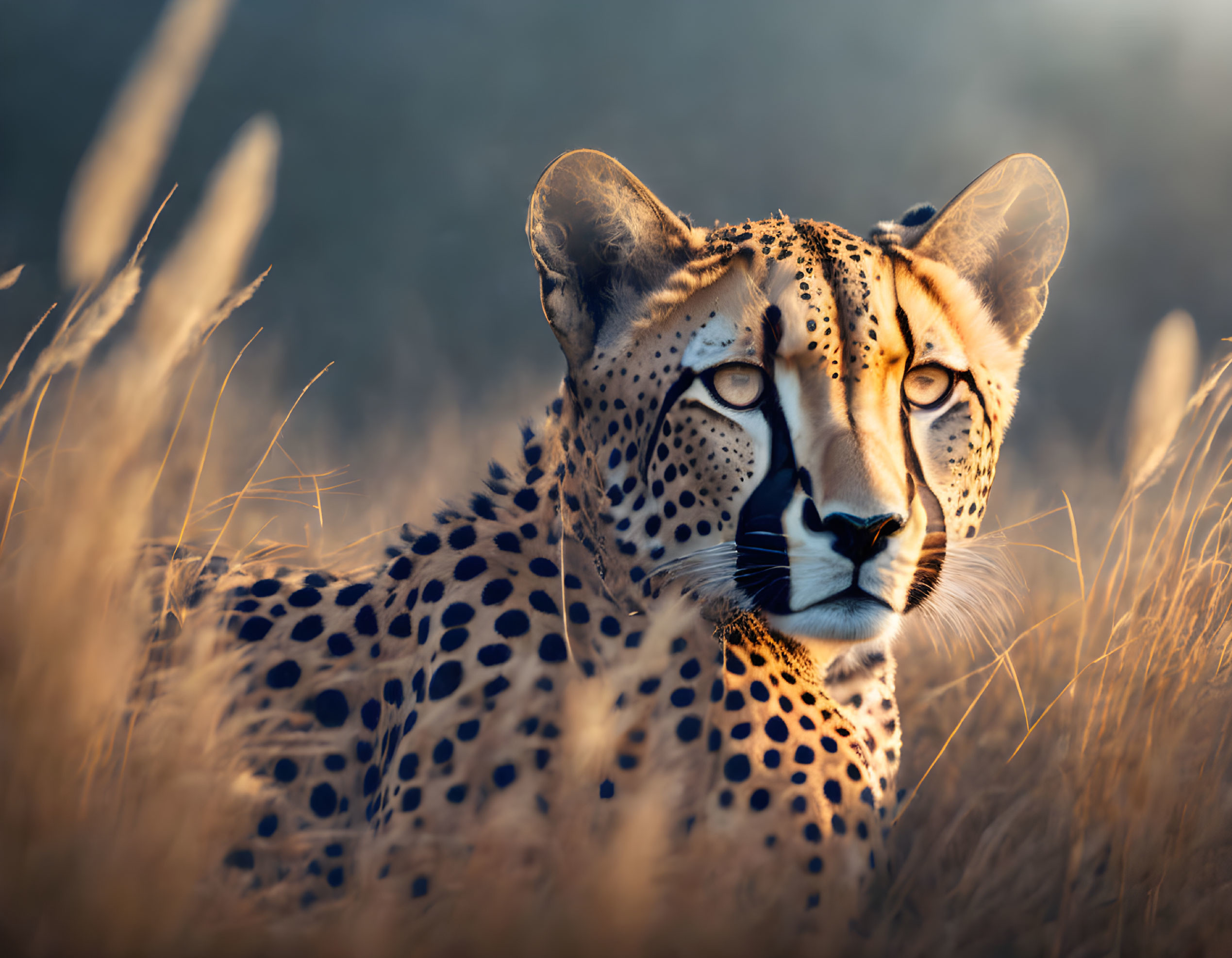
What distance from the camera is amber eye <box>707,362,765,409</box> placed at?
1.70 m

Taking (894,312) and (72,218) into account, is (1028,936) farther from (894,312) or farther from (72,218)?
(72,218)

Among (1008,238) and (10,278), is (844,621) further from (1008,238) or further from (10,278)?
(10,278)

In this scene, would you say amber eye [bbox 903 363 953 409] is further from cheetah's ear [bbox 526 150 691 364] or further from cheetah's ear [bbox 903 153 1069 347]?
cheetah's ear [bbox 526 150 691 364]

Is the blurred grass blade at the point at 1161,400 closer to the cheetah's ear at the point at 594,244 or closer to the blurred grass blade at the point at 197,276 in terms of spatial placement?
the cheetah's ear at the point at 594,244

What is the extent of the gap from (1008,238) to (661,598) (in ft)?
4.13

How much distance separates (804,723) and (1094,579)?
0.70 m

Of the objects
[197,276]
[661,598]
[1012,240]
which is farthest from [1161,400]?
[197,276]

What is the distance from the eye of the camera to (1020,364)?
6.88 ft

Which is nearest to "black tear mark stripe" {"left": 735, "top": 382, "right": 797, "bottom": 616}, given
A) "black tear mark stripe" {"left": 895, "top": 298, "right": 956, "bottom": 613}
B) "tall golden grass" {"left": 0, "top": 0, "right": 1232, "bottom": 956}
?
"black tear mark stripe" {"left": 895, "top": 298, "right": 956, "bottom": 613}

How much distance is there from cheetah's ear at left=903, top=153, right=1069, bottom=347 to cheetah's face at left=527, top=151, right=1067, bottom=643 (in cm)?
7

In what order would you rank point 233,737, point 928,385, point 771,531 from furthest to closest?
1. point 928,385
2. point 771,531
3. point 233,737

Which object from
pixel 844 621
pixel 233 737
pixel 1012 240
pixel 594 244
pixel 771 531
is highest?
pixel 1012 240

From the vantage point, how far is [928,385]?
182 cm

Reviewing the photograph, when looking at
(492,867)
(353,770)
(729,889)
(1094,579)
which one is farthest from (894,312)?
(353,770)
